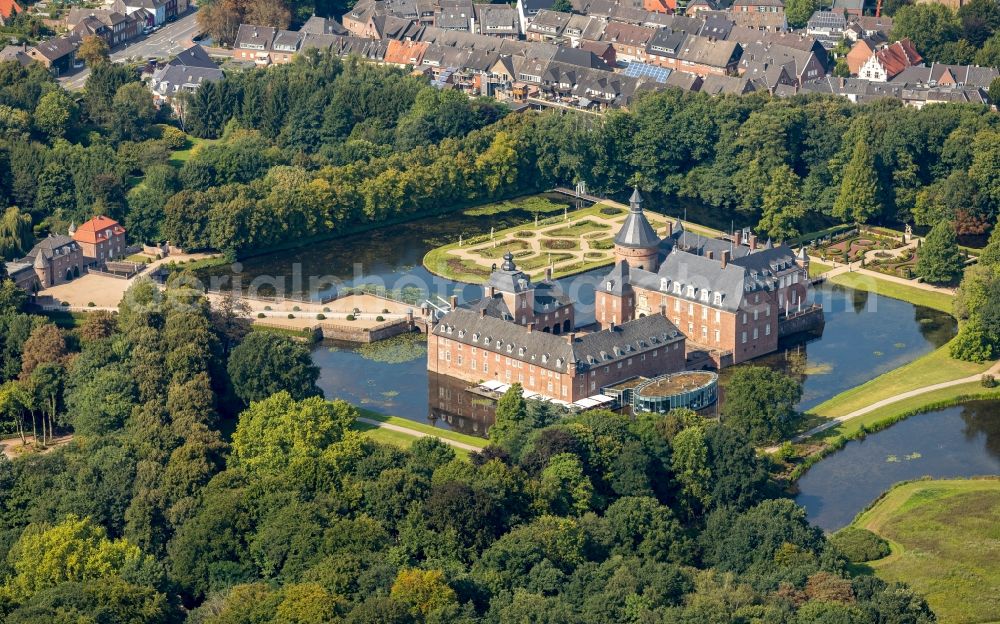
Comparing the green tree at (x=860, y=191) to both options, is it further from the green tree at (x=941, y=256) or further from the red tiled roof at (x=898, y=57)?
the red tiled roof at (x=898, y=57)

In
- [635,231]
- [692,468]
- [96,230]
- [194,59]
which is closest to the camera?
[692,468]

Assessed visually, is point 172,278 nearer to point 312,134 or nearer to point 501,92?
point 312,134

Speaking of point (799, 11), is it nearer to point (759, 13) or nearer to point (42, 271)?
point (759, 13)

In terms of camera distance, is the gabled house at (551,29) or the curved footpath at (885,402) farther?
the gabled house at (551,29)

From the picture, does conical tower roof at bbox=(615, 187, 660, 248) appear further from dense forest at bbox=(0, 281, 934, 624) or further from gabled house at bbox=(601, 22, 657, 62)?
gabled house at bbox=(601, 22, 657, 62)

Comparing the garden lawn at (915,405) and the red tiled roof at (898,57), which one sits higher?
the red tiled roof at (898,57)

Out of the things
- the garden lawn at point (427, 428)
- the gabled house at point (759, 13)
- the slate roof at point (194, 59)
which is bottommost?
the garden lawn at point (427, 428)

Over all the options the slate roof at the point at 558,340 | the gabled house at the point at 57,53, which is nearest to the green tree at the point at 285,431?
the slate roof at the point at 558,340

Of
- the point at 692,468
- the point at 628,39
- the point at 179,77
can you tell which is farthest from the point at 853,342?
the point at 179,77
